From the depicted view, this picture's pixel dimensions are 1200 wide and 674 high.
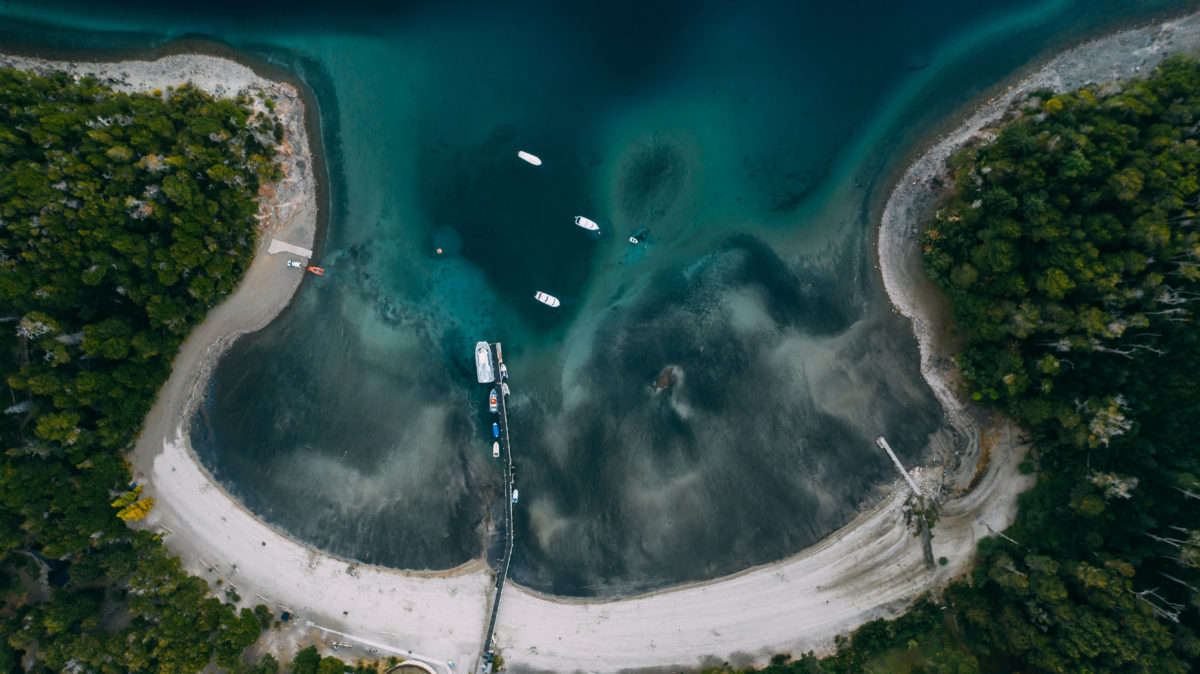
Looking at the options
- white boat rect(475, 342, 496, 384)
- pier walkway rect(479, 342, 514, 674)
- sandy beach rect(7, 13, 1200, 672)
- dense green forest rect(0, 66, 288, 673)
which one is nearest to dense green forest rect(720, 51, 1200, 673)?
sandy beach rect(7, 13, 1200, 672)

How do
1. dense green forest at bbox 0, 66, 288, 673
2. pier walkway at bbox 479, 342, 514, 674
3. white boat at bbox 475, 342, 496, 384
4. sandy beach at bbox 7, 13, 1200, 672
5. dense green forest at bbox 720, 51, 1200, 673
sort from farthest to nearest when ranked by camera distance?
white boat at bbox 475, 342, 496, 384 < pier walkway at bbox 479, 342, 514, 674 < sandy beach at bbox 7, 13, 1200, 672 < dense green forest at bbox 0, 66, 288, 673 < dense green forest at bbox 720, 51, 1200, 673

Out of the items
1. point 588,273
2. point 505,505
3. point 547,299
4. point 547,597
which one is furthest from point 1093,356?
point 505,505

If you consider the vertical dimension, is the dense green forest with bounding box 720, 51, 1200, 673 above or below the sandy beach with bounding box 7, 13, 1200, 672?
above

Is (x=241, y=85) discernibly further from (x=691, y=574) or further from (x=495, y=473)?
(x=691, y=574)

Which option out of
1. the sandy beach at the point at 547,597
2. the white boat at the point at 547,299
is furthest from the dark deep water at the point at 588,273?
the sandy beach at the point at 547,597

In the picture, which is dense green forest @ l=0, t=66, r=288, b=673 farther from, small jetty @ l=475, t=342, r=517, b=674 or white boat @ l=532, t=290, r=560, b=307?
white boat @ l=532, t=290, r=560, b=307

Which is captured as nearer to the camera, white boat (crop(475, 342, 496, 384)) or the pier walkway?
the pier walkway

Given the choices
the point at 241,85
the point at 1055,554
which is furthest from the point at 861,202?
the point at 241,85
